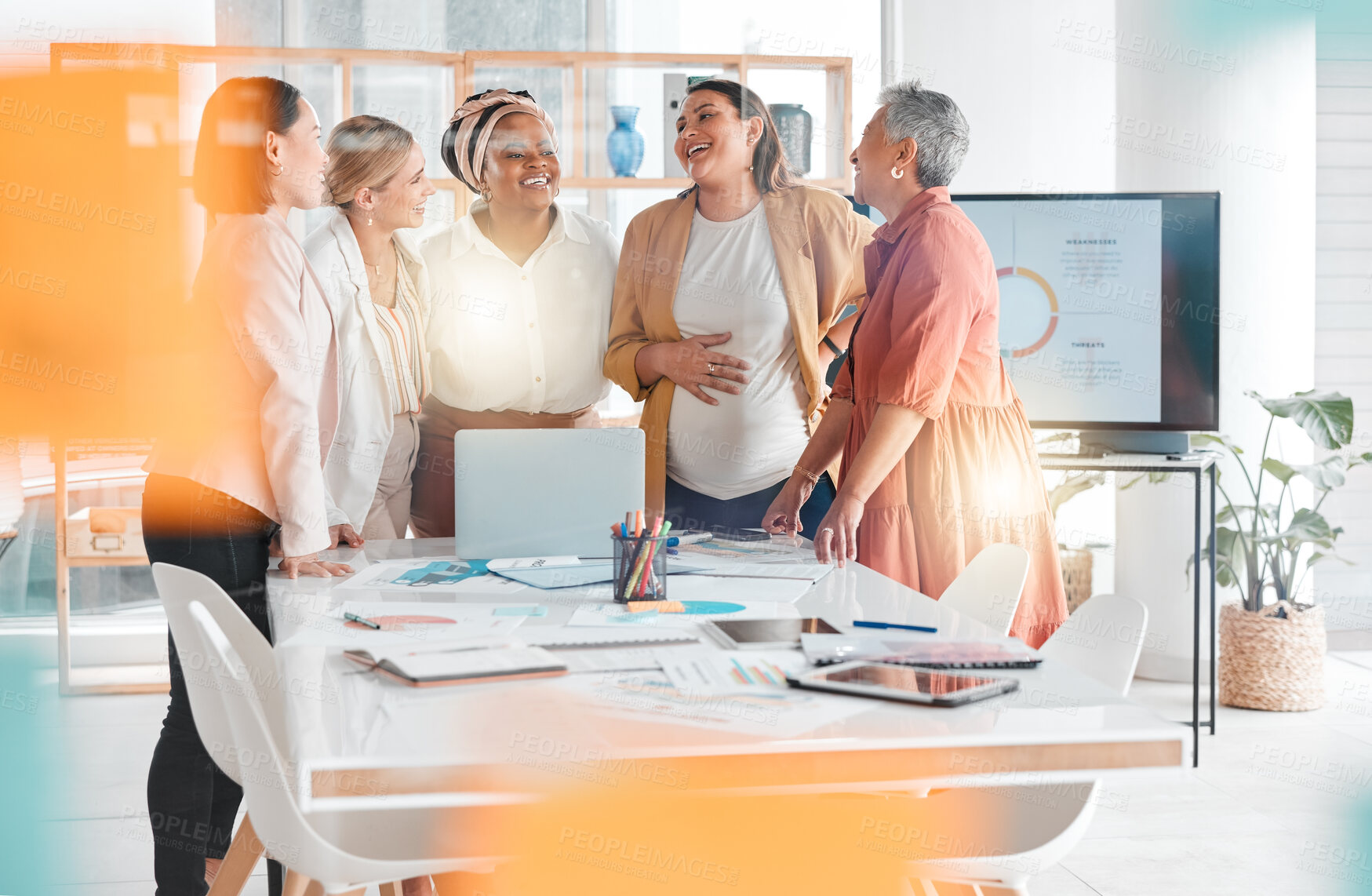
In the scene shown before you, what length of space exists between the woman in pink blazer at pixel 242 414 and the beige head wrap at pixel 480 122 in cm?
76

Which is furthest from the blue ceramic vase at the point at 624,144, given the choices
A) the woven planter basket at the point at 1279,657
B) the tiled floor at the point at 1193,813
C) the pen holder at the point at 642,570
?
the pen holder at the point at 642,570

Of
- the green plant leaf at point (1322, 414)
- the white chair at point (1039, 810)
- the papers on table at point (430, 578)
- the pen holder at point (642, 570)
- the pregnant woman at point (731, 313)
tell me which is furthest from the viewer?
the green plant leaf at point (1322, 414)

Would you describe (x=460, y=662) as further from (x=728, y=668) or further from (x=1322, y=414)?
(x=1322, y=414)

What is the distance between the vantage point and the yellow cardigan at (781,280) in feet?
9.33

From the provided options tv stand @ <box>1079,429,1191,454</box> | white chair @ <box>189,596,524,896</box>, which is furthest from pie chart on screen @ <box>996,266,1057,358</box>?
white chair @ <box>189,596,524,896</box>

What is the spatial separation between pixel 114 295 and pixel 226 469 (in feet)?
10.1

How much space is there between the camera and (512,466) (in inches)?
84.2

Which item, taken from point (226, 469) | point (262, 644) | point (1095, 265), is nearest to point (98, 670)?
point (226, 469)

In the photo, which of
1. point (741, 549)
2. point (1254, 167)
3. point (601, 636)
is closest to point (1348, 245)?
point (1254, 167)

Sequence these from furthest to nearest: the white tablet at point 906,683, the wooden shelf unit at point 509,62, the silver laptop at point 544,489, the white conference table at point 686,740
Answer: the wooden shelf unit at point 509,62, the silver laptop at point 544,489, the white tablet at point 906,683, the white conference table at point 686,740

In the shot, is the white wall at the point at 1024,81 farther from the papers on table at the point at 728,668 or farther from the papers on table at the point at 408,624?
the papers on table at the point at 728,668

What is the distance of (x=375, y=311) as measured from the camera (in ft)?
9.07

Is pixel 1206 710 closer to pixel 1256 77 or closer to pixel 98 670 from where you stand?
pixel 1256 77

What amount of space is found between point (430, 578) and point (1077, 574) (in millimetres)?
3200
